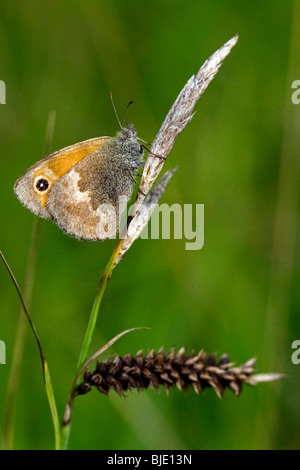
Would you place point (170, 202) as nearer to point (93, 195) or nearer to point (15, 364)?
point (93, 195)

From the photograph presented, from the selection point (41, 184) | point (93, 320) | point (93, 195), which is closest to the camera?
point (93, 320)

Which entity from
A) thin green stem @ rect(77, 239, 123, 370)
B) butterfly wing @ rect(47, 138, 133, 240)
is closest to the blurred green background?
butterfly wing @ rect(47, 138, 133, 240)

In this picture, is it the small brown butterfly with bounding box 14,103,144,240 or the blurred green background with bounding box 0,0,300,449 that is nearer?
the small brown butterfly with bounding box 14,103,144,240

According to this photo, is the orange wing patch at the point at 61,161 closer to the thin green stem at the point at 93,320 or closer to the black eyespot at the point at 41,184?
the black eyespot at the point at 41,184

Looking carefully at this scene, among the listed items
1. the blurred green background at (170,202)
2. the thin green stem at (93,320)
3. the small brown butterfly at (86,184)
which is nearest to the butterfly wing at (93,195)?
the small brown butterfly at (86,184)

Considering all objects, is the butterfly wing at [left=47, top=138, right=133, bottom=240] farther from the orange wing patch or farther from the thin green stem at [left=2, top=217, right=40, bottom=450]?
the thin green stem at [left=2, top=217, right=40, bottom=450]

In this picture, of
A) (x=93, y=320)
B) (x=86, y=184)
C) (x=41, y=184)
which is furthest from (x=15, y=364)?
(x=86, y=184)
